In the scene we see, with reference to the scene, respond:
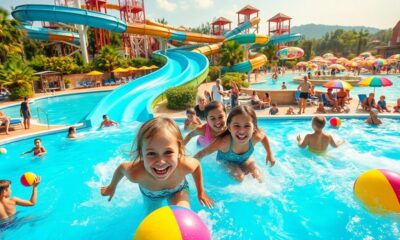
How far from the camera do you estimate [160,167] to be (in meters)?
2.25

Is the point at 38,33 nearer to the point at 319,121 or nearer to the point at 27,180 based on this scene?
the point at 27,180

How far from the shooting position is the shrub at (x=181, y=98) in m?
11.4

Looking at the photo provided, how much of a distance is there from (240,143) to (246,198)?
0.97m

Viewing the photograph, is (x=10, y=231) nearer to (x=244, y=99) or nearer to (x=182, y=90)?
(x=182, y=90)

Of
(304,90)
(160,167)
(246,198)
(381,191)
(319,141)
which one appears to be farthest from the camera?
(304,90)

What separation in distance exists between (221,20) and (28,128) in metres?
41.4

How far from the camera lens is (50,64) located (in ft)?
79.5

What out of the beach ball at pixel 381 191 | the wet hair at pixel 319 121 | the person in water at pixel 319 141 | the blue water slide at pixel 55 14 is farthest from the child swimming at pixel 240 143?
the blue water slide at pixel 55 14

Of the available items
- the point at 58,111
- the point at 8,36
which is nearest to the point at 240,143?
the point at 58,111

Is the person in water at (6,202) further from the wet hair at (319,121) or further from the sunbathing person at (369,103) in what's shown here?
the sunbathing person at (369,103)

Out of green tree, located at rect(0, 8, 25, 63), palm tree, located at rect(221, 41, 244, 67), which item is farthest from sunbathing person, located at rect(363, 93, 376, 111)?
green tree, located at rect(0, 8, 25, 63)

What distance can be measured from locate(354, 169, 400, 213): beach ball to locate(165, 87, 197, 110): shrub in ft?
28.3

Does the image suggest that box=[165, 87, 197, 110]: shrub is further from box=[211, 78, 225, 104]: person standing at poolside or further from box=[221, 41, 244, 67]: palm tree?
box=[221, 41, 244, 67]: palm tree

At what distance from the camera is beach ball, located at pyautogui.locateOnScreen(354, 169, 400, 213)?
3.06m
